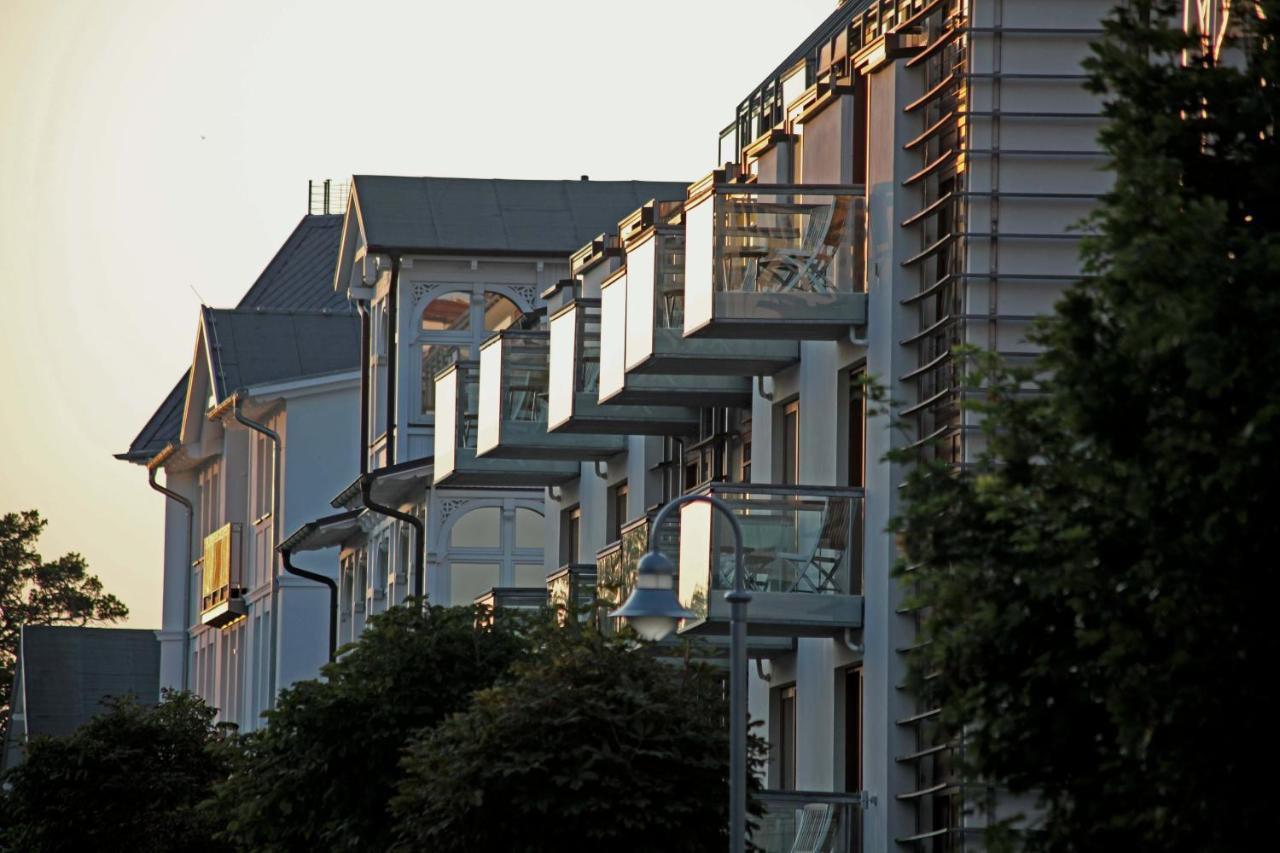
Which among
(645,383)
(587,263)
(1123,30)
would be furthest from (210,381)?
(1123,30)

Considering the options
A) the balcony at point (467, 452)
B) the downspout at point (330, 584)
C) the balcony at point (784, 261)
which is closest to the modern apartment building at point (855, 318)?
the balcony at point (784, 261)

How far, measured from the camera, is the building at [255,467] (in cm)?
5991

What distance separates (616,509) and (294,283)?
3637 cm

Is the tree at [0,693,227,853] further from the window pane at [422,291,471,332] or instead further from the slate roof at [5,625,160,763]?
the slate roof at [5,625,160,763]

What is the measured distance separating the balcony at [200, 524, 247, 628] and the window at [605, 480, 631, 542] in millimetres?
26807

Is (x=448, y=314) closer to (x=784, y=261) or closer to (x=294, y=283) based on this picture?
(x=784, y=261)

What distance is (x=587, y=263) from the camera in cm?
3706

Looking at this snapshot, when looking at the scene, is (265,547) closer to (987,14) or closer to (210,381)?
(210,381)

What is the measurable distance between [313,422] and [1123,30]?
4678cm

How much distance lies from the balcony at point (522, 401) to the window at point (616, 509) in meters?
0.98

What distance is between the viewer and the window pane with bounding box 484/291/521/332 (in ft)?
158

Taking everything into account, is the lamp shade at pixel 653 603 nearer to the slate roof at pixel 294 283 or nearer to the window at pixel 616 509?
the window at pixel 616 509

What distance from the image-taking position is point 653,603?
19188 millimetres

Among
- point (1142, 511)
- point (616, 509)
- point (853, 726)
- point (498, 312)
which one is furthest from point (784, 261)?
point (498, 312)
